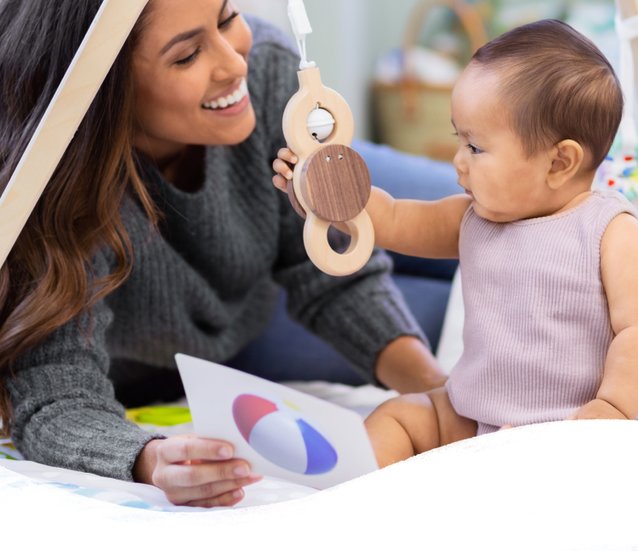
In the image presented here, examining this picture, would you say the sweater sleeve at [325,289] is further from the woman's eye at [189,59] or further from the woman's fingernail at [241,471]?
the woman's fingernail at [241,471]

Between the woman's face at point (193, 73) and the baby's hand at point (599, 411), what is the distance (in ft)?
1.66

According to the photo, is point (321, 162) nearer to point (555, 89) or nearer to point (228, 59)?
point (555, 89)

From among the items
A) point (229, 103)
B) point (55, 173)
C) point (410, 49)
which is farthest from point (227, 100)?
point (410, 49)

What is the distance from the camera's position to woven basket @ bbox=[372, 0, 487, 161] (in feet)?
10.3

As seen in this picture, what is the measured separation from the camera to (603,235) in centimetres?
80

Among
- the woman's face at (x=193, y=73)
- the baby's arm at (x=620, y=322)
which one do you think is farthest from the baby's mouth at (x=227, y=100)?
the baby's arm at (x=620, y=322)

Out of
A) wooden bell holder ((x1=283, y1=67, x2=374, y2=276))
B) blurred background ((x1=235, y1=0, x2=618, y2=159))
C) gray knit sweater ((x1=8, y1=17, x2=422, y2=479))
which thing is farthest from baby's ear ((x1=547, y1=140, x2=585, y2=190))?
blurred background ((x1=235, y1=0, x2=618, y2=159))

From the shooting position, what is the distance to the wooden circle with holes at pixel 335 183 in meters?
0.76

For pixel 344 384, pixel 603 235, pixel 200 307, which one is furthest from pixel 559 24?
pixel 344 384

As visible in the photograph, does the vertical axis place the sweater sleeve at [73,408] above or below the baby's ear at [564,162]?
below

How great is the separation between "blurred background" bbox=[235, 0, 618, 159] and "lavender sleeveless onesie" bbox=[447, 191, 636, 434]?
85.8 inches

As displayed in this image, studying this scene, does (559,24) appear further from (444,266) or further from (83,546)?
(444,266)

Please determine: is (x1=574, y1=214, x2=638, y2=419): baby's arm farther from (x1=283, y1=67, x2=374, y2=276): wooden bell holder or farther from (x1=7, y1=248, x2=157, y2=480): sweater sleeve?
(x1=7, y1=248, x2=157, y2=480): sweater sleeve

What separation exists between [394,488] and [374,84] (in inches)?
105
